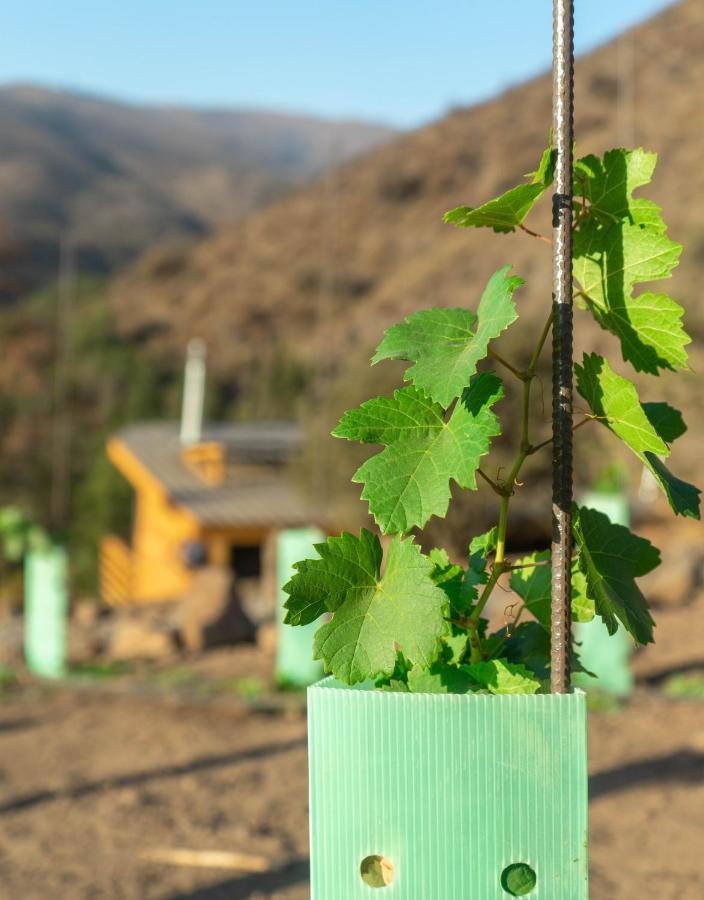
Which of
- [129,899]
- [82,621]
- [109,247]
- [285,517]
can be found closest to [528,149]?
[109,247]

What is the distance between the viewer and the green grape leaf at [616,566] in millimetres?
1192

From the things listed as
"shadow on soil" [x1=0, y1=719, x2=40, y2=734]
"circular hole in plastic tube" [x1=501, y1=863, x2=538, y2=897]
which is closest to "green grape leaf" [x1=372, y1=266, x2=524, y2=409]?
"circular hole in plastic tube" [x1=501, y1=863, x2=538, y2=897]

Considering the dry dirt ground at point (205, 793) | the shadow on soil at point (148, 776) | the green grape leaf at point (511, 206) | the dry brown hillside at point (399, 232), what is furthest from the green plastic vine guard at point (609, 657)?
the dry brown hillside at point (399, 232)

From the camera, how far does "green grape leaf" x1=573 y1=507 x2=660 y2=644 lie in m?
1.19

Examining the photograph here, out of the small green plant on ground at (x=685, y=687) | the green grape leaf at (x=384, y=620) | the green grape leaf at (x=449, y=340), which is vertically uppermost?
the green grape leaf at (x=449, y=340)

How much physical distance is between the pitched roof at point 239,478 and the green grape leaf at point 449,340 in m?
13.8

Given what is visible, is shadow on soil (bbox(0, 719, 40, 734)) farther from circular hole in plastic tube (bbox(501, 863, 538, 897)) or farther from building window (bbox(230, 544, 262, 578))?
building window (bbox(230, 544, 262, 578))

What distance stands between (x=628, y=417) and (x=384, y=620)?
0.35 m

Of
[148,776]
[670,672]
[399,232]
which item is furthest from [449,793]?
[399,232]

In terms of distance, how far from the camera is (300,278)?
42812 millimetres

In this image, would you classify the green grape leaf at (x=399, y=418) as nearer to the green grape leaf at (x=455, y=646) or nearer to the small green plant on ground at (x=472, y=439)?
the small green plant on ground at (x=472, y=439)

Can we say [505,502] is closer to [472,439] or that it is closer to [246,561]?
[472,439]

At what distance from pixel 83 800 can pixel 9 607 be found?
11165 millimetres

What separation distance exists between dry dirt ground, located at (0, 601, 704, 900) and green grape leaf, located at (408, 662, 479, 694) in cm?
278
